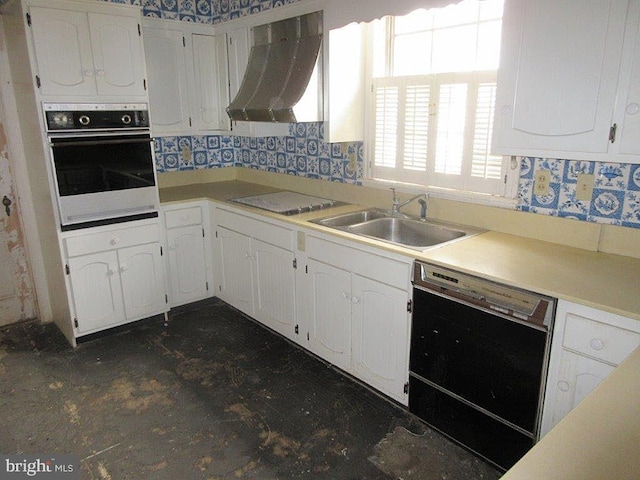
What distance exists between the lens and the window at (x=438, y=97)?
7.80 feet

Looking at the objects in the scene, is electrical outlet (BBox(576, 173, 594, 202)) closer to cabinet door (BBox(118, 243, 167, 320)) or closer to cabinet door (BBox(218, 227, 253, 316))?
cabinet door (BBox(218, 227, 253, 316))

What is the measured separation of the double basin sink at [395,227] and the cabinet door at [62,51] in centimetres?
164

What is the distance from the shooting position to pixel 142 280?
3.23 m

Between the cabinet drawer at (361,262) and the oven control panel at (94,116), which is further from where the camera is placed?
the oven control panel at (94,116)

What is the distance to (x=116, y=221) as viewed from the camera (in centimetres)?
301

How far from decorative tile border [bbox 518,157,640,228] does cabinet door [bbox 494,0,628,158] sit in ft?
1.21

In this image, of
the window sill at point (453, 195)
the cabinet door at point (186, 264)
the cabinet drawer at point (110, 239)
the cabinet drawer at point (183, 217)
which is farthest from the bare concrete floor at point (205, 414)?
the window sill at point (453, 195)

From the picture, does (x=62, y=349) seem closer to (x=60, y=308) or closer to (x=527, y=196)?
(x=60, y=308)

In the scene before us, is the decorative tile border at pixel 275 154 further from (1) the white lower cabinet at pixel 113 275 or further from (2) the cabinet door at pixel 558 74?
(2) the cabinet door at pixel 558 74

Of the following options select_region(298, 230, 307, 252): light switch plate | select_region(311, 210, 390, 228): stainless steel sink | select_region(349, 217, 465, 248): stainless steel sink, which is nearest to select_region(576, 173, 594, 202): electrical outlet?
select_region(349, 217, 465, 248): stainless steel sink

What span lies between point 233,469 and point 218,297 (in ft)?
5.94

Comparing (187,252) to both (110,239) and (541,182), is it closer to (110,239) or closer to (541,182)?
(110,239)

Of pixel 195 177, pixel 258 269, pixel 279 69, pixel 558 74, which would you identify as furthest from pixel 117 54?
pixel 558 74

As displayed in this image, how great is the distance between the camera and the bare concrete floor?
203 centimetres
